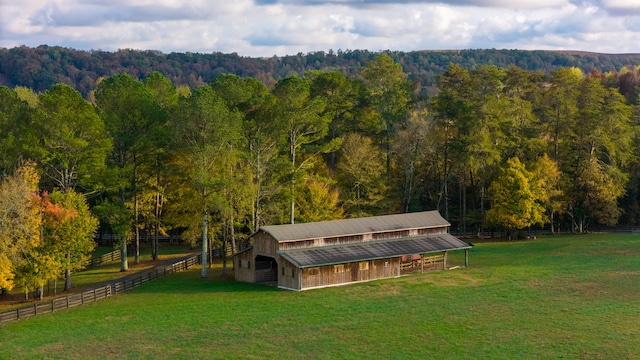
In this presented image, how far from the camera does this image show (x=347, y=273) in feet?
158

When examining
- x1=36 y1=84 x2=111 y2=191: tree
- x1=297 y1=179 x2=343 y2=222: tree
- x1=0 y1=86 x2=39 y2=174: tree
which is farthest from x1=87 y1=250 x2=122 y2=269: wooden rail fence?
x1=297 y1=179 x2=343 y2=222: tree

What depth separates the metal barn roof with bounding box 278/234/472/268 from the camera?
46.3 meters

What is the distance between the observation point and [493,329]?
116 ft

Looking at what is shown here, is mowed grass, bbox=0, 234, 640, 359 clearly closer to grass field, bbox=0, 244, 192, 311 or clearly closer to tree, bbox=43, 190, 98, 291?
tree, bbox=43, 190, 98, 291

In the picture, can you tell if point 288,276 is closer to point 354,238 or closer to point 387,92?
point 354,238

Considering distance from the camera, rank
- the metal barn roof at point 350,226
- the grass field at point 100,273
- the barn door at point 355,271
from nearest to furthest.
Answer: the grass field at point 100,273, the metal barn roof at point 350,226, the barn door at point 355,271

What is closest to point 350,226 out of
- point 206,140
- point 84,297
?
point 206,140

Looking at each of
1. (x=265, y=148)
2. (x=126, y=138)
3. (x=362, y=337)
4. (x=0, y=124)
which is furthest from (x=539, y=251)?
(x=0, y=124)

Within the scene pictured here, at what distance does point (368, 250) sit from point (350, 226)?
2638 mm

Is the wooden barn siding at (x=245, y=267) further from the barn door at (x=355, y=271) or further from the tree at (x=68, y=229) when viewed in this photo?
the tree at (x=68, y=229)

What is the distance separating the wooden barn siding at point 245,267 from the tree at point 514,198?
100ft

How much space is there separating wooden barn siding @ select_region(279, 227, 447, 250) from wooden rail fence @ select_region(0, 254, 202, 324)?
38.1ft

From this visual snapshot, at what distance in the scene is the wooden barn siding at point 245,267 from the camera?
49750 mm

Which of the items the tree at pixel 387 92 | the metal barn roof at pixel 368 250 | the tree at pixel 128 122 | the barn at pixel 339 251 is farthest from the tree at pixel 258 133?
the tree at pixel 387 92
